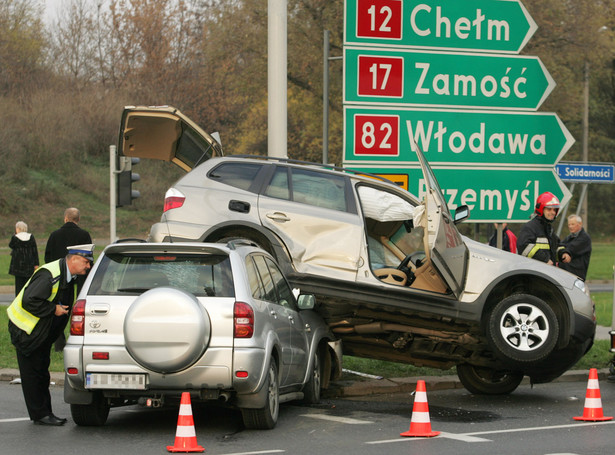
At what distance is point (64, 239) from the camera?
1365cm

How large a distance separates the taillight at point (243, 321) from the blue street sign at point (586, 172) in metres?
12.5

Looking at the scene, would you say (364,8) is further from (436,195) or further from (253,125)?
(253,125)

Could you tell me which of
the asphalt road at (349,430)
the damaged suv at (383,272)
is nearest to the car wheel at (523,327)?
the damaged suv at (383,272)

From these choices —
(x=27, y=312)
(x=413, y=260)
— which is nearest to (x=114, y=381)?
(x=27, y=312)

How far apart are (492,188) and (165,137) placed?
14.3 ft

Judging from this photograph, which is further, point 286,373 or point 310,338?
point 310,338

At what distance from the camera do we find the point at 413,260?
10922 mm

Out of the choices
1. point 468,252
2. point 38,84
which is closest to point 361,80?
point 468,252

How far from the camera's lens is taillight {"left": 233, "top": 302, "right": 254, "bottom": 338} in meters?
8.05

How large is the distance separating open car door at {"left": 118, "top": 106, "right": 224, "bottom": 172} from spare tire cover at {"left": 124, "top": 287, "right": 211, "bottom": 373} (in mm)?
3772

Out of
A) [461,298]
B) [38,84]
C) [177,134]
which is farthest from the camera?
[38,84]

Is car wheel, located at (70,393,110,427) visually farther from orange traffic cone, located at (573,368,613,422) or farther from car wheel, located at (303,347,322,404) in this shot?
orange traffic cone, located at (573,368,613,422)

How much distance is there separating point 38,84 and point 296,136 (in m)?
14.7

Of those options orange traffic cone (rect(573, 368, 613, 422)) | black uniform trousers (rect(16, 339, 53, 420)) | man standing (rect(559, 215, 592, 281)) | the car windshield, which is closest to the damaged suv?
orange traffic cone (rect(573, 368, 613, 422))
